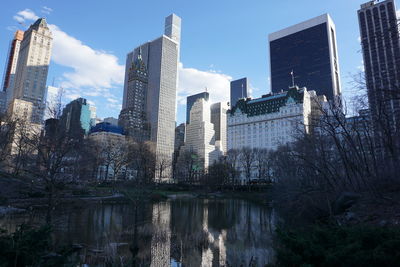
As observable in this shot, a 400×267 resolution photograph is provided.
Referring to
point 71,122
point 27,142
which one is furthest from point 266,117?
point 27,142

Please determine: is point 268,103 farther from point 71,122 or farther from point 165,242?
point 165,242

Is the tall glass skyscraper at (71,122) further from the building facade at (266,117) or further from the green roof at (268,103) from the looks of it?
the green roof at (268,103)

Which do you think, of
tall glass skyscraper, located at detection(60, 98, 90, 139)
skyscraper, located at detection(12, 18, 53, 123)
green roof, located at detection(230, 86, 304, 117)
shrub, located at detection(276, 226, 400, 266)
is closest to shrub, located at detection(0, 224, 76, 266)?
shrub, located at detection(276, 226, 400, 266)

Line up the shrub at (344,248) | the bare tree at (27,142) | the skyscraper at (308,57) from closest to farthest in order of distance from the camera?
the shrub at (344,248) < the bare tree at (27,142) < the skyscraper at (308,57)

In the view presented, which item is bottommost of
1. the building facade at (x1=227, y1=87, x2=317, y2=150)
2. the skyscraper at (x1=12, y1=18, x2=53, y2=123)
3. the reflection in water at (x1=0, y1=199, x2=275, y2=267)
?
the reflection in water at (x1=0, y1=199, x2=275, y2=267)

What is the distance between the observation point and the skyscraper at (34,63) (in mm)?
170625

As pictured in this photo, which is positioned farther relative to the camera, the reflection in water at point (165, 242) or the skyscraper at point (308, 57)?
the skyscraper at point (308, 57)

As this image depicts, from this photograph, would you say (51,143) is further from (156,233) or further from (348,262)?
(348,262)

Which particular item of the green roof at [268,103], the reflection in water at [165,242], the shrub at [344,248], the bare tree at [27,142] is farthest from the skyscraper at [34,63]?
the shrub at [344,248]

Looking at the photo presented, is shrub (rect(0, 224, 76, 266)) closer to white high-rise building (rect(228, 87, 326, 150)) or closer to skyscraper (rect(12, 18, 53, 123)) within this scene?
white high-rise building (rect(228, 87, 326, 150))

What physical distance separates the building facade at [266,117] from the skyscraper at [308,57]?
44.6 metres

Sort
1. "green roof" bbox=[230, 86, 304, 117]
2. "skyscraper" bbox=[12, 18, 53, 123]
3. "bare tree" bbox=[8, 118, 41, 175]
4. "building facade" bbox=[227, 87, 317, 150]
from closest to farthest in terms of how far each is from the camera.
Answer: "bare tree" bbox=[8, 118, 41, 175] < "building facade" bbox=[227, 87, 317, 150] < "green roof" bbox=[230, 86, 304, 117] < "skyscraper" bbox=[12, 18, 53, 123]

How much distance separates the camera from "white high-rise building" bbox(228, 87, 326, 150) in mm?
125256

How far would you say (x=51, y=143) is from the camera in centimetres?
1546
